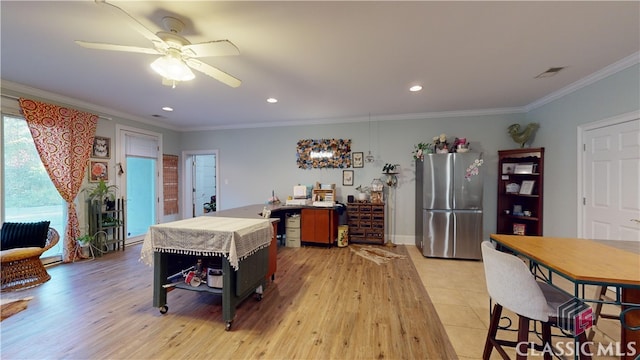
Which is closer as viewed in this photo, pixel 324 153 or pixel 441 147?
pixel 441 147

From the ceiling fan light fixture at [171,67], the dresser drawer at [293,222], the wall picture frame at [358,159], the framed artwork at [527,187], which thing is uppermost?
the ceiling fan light fixture at [171,67]

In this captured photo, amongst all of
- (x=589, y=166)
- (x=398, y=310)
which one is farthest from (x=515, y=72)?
(x=398, y=310)

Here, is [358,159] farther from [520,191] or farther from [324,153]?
[520,191]

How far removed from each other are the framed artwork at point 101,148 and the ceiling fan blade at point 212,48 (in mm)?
3512

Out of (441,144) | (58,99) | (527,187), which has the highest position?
(58,99)

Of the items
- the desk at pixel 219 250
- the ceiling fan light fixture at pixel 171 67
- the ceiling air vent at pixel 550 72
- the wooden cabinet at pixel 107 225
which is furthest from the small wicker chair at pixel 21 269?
the ceiling air vent at pixel 550 72

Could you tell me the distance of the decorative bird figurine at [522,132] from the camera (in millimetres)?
3891

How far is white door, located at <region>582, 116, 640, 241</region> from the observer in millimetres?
2496

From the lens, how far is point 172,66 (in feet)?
6.30

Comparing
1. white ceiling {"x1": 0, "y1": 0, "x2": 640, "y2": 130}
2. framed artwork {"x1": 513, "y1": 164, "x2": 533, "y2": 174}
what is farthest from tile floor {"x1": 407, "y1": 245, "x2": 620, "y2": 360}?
white ceiling {"x1": 0, "y1": 0, "x2": 640, "y2": 130}

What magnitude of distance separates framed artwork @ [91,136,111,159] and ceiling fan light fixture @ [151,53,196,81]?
129 inches

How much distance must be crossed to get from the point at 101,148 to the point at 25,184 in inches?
42.0

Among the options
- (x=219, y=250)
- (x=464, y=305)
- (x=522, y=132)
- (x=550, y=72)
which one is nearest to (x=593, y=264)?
(x=464, y=305)

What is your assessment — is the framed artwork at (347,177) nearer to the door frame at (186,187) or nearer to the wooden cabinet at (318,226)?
the wooden cabinet at (318,226)
